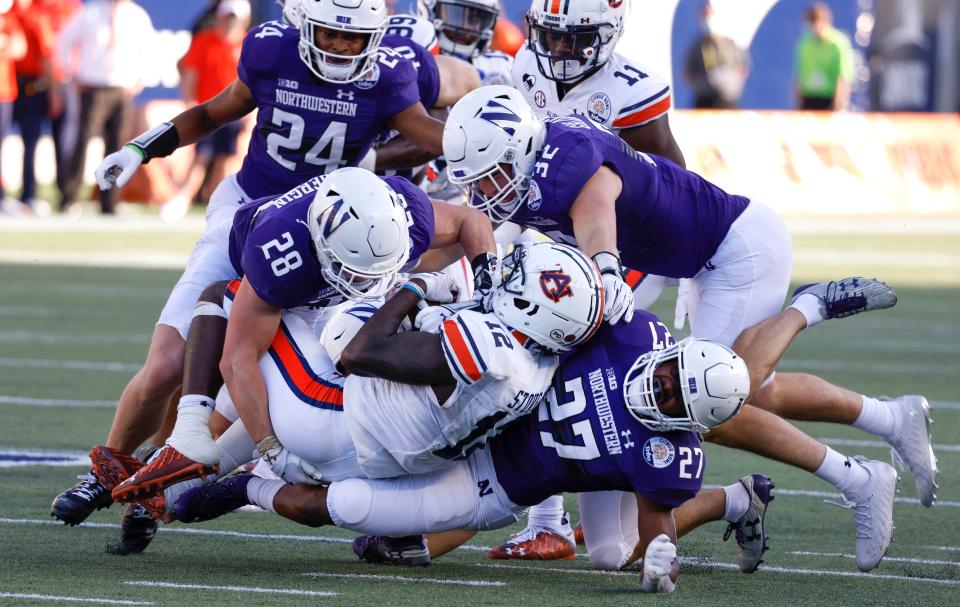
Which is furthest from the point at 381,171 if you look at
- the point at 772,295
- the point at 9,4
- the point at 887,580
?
the point at 9,4

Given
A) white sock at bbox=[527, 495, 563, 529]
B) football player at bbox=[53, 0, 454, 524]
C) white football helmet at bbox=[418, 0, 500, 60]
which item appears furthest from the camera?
white football helmet at bbox=[418, 0, 500, 60]

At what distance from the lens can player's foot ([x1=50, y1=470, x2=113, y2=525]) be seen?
5.17 metres

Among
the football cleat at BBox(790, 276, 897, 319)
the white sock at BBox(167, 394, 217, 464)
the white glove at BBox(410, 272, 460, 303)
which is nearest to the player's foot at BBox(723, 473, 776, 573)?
the football cleat at BBox(790, 276, 897, 319)

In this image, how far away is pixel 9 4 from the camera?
15.8m

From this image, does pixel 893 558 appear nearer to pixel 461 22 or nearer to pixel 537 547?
pixel 537 547

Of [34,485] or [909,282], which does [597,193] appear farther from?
[909,282]

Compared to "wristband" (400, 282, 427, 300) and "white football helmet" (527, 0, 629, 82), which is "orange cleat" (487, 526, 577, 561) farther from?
"white football helmet" (527, 0, 629, 82)

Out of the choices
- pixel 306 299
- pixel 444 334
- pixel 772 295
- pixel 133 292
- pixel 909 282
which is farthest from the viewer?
pixel 909 282

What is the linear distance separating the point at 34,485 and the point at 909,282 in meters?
8.93

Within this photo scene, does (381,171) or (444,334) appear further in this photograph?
(381,171)

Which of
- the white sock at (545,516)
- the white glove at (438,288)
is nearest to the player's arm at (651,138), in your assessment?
the white glove at (438,288)

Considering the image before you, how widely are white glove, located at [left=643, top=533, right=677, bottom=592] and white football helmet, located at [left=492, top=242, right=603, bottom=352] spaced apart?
59 cm

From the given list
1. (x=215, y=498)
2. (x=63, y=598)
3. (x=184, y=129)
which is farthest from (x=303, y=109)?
(x=63, y=598)

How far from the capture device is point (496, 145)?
17.0ft
